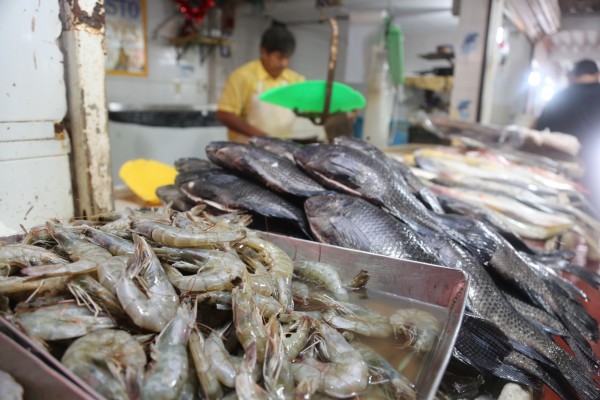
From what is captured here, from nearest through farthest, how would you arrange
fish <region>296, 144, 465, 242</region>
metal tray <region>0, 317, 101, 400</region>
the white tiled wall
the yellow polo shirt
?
metal tray <region>0, 317, 101, 400</region> → fish <region>296, 144, 465, 242</region> → the yellow polo shirt → the white tiled wall

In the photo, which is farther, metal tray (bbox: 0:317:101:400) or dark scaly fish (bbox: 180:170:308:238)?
dark scaly fish (bbox: 180:170:308:238)

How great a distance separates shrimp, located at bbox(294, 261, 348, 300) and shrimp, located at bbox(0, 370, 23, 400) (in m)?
0.98

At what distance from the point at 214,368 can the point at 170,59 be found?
27.9 feet

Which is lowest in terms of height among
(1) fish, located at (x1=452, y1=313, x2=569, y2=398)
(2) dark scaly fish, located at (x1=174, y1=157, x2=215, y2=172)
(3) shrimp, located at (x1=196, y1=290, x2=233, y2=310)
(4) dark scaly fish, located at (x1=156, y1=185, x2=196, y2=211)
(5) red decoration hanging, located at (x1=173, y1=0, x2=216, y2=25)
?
(1) fish, located at (x1=452, y1=313, x2=569, y2=398)

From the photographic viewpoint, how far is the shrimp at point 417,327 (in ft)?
4.24

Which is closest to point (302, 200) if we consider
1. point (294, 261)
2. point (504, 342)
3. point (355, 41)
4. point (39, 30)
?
point (294, 261)

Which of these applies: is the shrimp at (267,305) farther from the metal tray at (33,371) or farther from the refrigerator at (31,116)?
the refrigerator at (31,116)

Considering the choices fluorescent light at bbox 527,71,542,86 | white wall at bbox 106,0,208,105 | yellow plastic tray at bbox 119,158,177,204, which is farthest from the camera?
fluorescent light at bbox 527,71,542,86

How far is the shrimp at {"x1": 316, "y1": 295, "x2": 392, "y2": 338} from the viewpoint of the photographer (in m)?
1.34

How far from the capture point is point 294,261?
1719mm

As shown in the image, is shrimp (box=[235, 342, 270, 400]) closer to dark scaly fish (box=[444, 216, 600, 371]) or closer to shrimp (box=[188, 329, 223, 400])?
shrimp (box=[188, 329, 223, 400])

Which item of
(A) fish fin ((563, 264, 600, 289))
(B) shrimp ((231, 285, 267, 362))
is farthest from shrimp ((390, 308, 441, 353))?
(A) fish fin ((563, 264, 600, 289))

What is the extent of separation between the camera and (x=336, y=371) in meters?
1.09

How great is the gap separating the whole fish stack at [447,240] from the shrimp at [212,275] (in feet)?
1.99
